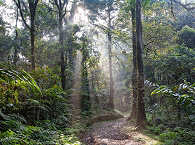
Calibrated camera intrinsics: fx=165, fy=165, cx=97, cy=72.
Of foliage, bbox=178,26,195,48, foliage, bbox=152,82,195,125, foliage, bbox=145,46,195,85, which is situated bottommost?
foliage, bbox=152,82,195,125

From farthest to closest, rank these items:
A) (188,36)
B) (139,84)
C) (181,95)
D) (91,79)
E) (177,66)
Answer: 1. (91,79)
2. (188,36)
3. (177,66)
4. (139,84)
5. (181,95)

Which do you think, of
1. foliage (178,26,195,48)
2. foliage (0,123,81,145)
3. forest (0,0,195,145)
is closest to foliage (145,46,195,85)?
forest (0,0,195,145)

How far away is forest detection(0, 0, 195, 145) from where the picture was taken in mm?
4324

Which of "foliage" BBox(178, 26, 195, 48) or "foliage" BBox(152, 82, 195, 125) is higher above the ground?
"foliage" BBox(178, 26, 195, 48)

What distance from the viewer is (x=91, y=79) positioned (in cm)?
1582

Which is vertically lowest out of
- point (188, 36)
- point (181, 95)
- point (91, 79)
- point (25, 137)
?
point (25, 137)

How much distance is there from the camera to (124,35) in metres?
10.8

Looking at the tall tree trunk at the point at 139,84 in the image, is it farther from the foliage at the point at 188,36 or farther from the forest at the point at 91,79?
the foliage at the point at 188,36

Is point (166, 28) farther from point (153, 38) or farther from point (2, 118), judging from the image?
point (2, 118)

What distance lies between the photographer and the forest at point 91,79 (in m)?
4.32

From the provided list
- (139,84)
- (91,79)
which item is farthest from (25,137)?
(91,79)

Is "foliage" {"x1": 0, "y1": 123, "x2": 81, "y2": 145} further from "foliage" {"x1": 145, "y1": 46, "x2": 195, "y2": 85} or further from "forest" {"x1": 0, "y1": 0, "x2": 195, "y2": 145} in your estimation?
"foliage" {"x1": 145, "y1": 46, "x2": 195, "y2": 85}

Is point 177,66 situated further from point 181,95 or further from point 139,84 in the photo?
point 181,95

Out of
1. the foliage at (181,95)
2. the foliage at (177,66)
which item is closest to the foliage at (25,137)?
the foliage at (181,95)
